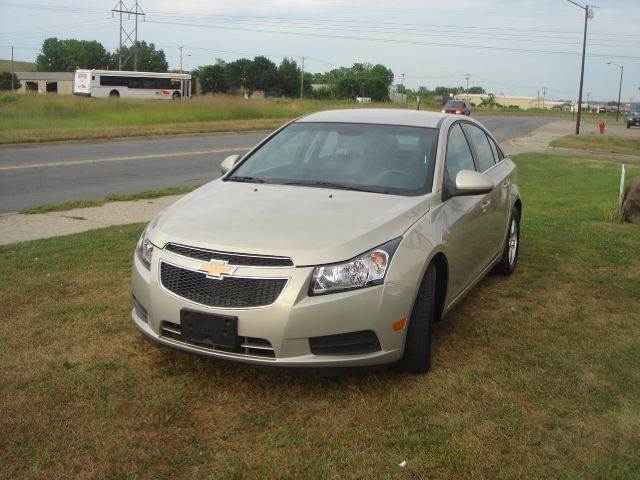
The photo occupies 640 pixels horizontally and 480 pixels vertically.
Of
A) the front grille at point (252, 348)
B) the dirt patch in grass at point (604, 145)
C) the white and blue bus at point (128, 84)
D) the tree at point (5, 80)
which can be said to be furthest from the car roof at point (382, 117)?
the tree at point (5, 80)

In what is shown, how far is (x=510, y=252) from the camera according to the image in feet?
20.8

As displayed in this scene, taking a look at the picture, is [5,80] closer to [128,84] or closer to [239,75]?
[239,75]

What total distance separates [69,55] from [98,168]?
387ft

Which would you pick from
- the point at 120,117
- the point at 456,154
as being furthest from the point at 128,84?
the point at 456,154

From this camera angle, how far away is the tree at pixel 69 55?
11712 centimetres

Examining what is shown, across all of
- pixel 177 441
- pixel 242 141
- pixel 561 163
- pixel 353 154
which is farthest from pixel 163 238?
pixel 242 141

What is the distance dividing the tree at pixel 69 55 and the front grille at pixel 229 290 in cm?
12065

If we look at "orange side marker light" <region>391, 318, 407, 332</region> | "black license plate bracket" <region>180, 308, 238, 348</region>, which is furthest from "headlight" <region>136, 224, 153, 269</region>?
"orange side marker light" <region>391, 318, 407, 332</region>

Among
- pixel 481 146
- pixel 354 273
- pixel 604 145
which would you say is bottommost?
pixel 354 273

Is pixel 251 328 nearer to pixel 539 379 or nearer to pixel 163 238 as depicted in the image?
pixel 163 238

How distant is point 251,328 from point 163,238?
2.63 ft

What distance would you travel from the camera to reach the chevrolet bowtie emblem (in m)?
3.47

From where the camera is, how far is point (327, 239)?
3.59m

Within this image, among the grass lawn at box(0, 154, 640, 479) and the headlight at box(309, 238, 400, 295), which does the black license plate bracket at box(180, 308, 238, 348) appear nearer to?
the grass lawn at box(0, 154, 640, 479)
